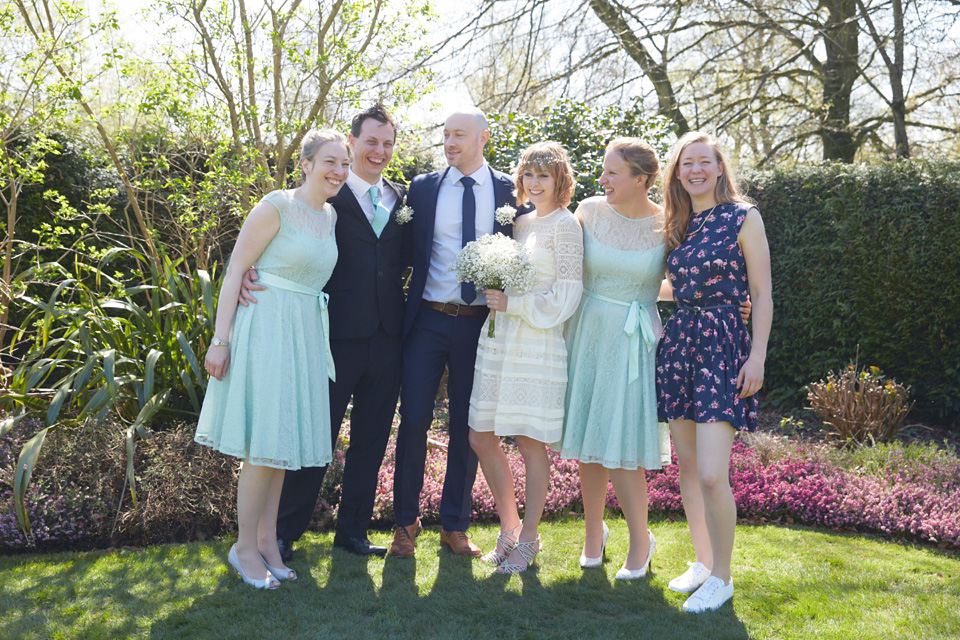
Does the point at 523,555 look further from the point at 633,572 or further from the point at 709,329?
the point at 709,329

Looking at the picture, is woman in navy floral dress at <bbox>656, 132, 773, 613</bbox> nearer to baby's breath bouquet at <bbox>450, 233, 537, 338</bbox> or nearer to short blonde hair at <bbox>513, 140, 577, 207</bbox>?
short blonde hair at <bbox>513, 140, 577, 207</bbox>

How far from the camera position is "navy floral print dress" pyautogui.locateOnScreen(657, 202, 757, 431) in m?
3.24

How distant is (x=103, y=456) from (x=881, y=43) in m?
9.38

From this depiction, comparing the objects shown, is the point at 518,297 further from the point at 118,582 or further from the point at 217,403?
the point at 118,582

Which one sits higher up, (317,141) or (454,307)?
(317,141)

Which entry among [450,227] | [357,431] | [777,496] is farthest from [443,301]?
[777,496]

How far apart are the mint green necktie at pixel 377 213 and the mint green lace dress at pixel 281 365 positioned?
30cm

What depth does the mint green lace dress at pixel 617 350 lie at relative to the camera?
3.48 m

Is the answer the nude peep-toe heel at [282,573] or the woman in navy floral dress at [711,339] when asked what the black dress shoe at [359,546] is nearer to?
the nude peep-toe heel at [282,573]

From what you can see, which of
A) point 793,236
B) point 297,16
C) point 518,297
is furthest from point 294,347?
point 793,236

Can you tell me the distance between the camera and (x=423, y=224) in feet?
12.5

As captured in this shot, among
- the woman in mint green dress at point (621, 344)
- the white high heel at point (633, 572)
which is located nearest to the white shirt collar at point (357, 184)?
the woman in mint green dress at point (621, 344)

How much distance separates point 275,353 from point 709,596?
213 centimetres

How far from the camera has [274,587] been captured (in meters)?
3.36
